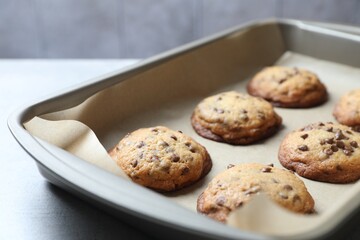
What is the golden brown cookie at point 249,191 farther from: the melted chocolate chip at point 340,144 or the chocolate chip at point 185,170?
the melted chocolate chip at point 340,144

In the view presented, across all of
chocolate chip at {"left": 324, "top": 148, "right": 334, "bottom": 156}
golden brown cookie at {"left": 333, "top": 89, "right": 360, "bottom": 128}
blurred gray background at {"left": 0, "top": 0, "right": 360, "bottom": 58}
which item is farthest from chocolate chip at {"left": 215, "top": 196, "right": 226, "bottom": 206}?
blurred gray background at {"left": 0, "top": 0, "right": 360, "bottom": 58}

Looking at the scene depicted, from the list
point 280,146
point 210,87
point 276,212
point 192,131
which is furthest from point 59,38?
point 276,212

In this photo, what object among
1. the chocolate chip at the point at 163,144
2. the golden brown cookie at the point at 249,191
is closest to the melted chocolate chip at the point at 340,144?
the golden brown cookie at the point at 249,191

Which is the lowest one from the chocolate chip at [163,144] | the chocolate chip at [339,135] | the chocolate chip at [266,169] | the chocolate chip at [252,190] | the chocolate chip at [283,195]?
the chocolate chip at [339,135]

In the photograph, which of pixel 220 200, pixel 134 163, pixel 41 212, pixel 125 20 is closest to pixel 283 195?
pixel 220 200

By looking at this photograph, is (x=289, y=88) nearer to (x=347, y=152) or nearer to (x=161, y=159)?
(x=347, y=152)

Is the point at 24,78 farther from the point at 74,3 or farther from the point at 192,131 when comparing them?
the point at 74,3

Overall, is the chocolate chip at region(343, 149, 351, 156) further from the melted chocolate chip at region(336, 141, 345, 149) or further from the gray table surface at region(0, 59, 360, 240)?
the gray table surface at region(0, 59, 360, 240)
